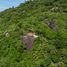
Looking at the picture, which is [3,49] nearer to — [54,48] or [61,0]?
[54,48]

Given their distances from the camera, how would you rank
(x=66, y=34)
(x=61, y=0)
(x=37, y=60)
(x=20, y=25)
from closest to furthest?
(x=37, y=60) → (x=66, y=34) → (x=20, y=25) → (x=61, y=0)

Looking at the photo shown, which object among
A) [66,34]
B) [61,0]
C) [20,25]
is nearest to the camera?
[66,34]

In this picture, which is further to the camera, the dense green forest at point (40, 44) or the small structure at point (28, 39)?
the small structure at point (28, 39)

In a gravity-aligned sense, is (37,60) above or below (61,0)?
below

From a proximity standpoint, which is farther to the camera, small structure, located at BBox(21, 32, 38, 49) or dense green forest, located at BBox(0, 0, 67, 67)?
small structure, located at BBox(21, 32, 38, 49)

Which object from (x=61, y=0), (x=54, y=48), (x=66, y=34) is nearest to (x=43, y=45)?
(x=54, y=48)

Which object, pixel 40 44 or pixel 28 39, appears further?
pixel 28 39

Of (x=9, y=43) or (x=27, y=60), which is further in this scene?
(x=9, y=43)

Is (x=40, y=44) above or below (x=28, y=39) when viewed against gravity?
below
